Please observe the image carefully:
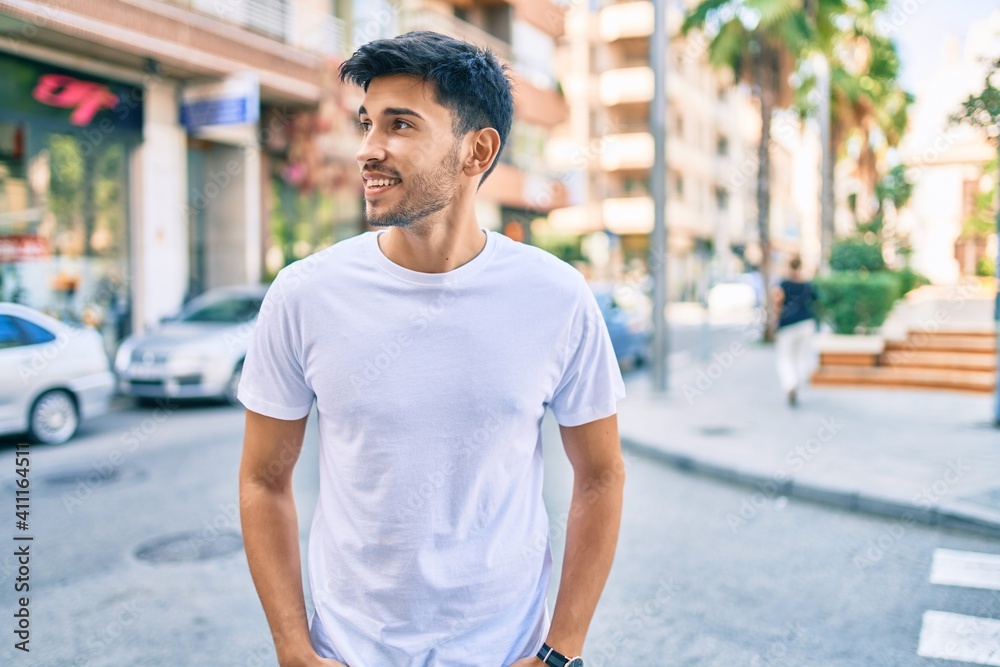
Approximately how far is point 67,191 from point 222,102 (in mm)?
2957

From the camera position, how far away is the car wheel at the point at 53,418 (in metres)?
8.71

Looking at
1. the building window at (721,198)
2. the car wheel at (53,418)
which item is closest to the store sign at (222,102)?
the car wheel at (53,418)

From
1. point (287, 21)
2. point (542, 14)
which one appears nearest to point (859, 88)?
point (542, 14)

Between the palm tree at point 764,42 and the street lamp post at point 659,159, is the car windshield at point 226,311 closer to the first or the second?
the street lamp post at point 659,159

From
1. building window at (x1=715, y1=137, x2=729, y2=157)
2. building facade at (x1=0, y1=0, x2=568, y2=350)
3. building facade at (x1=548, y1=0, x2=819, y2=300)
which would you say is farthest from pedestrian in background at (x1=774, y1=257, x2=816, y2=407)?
building window at (x1=715, y1=137, x2=729, y2=157)

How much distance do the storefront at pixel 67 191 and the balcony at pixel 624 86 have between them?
1277 inches

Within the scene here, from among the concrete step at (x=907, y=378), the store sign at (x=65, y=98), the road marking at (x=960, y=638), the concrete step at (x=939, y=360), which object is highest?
the store sign at (x=65, y=98)

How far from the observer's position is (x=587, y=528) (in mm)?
1758

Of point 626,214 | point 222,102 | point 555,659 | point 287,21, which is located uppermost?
point 287,21

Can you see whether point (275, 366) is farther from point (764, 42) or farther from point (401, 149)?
point (764, 42)

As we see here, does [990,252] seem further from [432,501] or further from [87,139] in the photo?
[432,501]

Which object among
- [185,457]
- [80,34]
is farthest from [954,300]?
[80,34]

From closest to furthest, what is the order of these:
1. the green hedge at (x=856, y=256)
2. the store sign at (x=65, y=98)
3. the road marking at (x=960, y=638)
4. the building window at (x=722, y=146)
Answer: the road marking at (x=960, y=638)
the store sign at (x=65, y=98)
the green hedge at (x=856, y=256)
the building window at (x=722, y=146)

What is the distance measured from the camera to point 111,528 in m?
5.86
